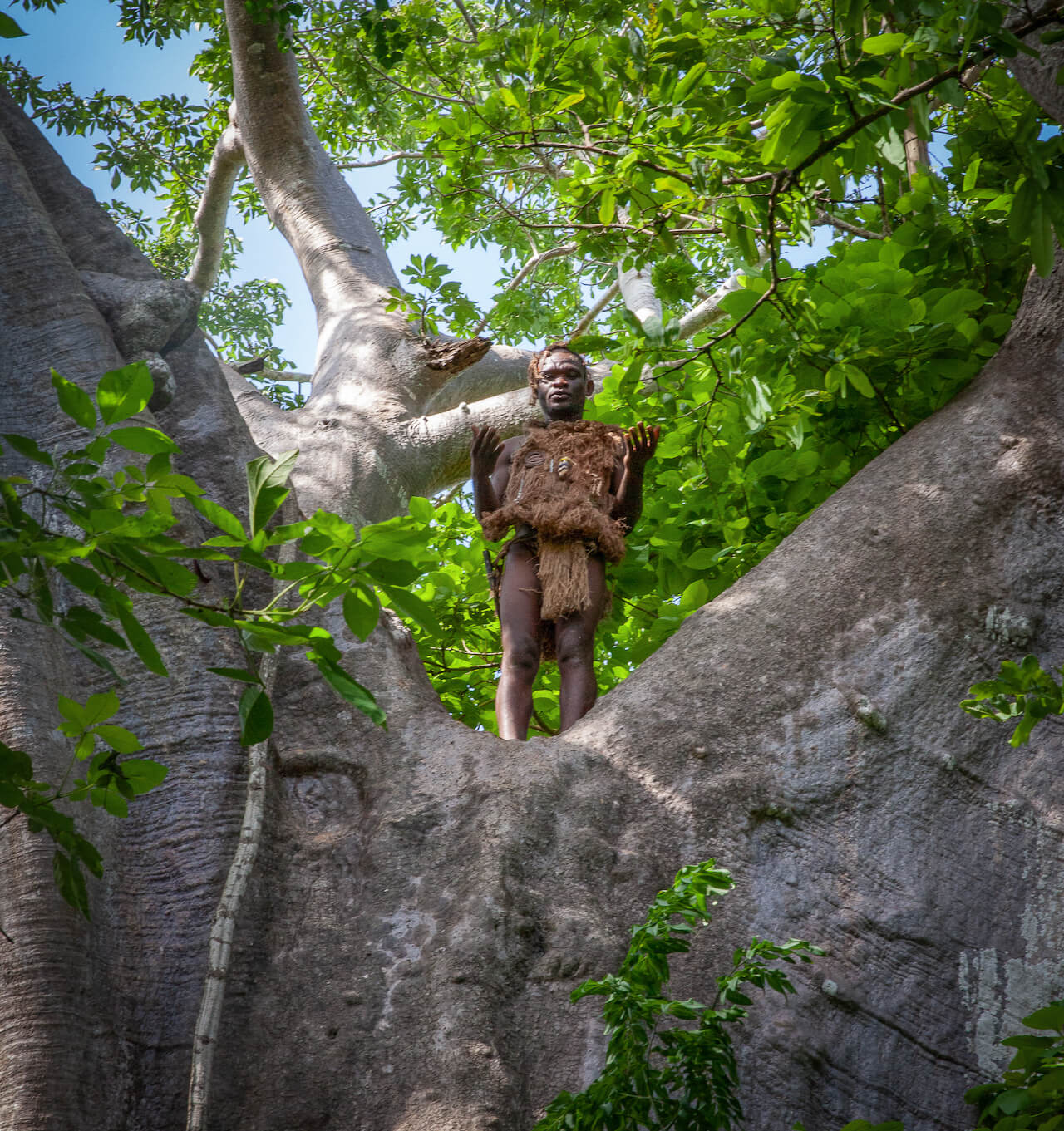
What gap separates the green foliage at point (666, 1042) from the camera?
158cm

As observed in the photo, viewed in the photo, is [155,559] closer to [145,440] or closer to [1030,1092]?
[145,440]

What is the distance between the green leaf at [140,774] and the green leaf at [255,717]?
342 millimetres

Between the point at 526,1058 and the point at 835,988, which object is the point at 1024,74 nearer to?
the point at 835,988

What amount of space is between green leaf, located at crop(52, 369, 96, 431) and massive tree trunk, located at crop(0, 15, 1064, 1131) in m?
1.04

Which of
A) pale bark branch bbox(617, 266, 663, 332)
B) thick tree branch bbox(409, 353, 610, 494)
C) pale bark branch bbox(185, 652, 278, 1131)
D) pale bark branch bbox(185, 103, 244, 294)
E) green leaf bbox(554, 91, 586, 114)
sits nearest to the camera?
pale bark branch bbox(185, 652, 278, 1131)

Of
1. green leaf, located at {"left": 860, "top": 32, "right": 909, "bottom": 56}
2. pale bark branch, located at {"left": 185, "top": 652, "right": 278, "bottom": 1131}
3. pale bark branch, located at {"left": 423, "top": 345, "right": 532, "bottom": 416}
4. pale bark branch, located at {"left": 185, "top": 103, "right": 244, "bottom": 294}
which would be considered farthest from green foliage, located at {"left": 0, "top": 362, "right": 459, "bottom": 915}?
pale bark branch, located at {"left": 185, "top": 103, "right": 244, "bottom": 294}

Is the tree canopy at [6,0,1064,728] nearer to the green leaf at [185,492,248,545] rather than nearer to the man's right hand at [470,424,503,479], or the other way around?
the man's right hand at [470,424,503,479]

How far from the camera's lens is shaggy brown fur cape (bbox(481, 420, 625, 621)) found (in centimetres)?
356

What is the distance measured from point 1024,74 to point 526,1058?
2.25m

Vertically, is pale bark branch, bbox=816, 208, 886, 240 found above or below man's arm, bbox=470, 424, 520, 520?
above

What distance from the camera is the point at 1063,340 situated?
2893mm

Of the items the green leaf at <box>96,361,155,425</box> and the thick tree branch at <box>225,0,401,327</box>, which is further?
the thick tree branch at <box>225,0,401,327</box>

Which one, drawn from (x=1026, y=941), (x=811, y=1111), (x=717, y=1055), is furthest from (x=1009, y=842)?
(x=717, y=1055)

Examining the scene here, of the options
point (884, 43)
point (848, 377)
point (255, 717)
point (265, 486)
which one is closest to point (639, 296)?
point (848, 377)
